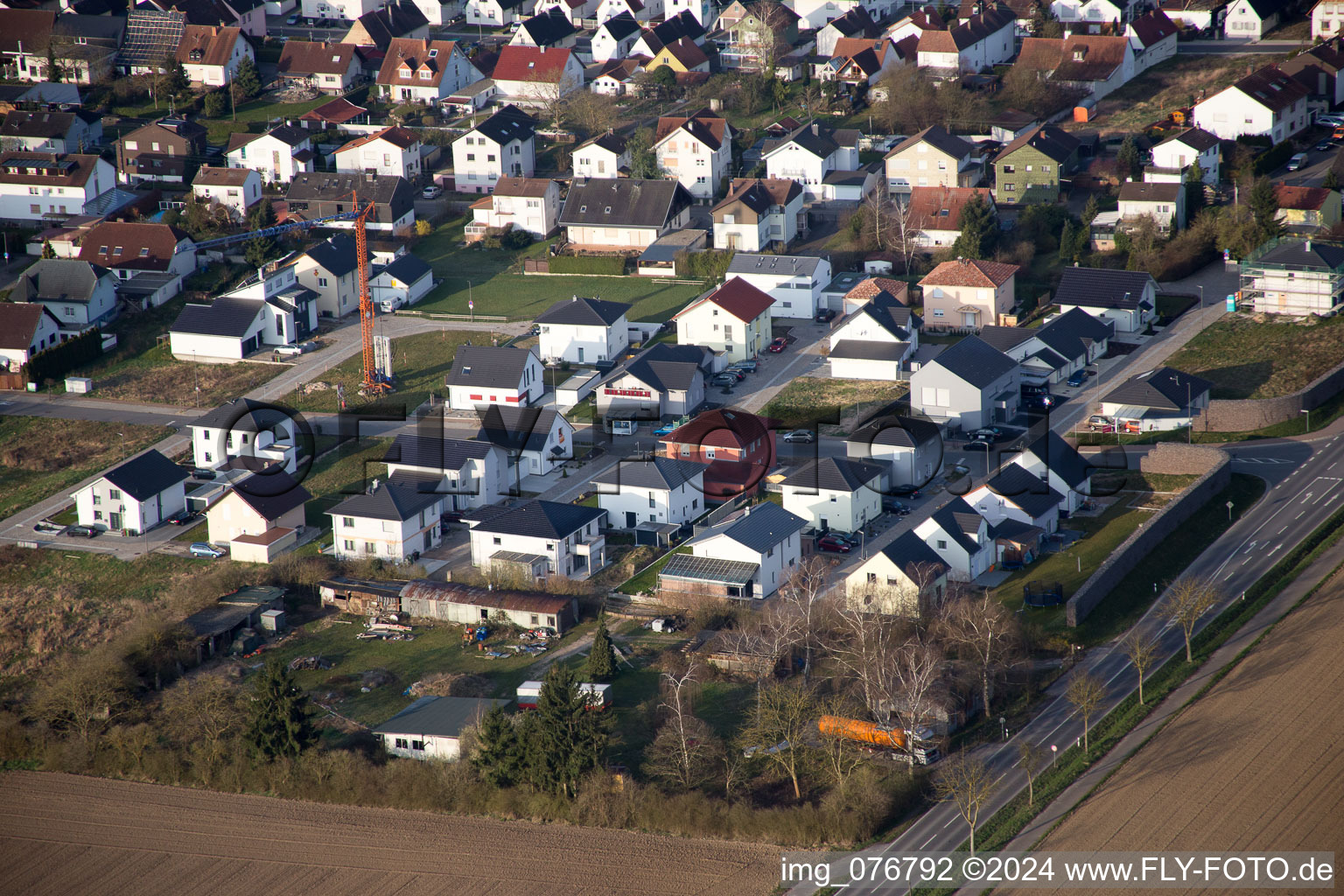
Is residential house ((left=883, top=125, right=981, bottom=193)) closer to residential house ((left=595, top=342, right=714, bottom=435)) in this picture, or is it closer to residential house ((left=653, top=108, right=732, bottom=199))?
residential house ((left=653, top=108, right=732, bottom=199))

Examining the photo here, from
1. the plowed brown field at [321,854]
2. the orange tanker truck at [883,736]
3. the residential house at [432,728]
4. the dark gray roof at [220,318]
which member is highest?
the dark gray roof at [220,318]

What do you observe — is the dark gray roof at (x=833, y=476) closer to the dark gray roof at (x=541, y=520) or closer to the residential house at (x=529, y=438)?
the dark gray roof at (x=541, y=520)

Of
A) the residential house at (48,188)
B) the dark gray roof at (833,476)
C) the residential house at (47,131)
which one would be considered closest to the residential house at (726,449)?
the dark gray roof at (833,476)

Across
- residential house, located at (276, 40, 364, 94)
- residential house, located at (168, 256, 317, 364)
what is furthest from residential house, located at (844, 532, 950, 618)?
residential house, located at (276, 40, 364, 94)

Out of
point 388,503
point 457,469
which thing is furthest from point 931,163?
point 388,503

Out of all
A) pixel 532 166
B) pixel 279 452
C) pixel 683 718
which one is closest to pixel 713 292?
pixel 279 452
